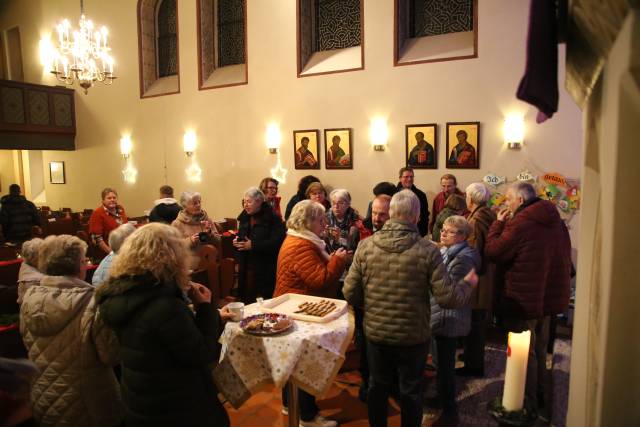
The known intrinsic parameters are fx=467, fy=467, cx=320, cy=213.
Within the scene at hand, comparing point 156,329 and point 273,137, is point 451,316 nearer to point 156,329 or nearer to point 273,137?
point 156,329

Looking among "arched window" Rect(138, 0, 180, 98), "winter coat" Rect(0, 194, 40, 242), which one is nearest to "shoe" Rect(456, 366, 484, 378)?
"winter coat" Rect(0, 194, 40, 242)

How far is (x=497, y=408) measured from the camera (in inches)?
70.7

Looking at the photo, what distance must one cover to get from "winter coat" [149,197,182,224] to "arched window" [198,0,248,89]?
5.13m

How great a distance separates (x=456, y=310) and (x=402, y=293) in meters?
Result: 0.97

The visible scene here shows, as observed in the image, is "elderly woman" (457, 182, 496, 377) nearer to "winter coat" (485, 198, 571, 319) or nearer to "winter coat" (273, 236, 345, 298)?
"winter coat" (485, 198, 571, 319)

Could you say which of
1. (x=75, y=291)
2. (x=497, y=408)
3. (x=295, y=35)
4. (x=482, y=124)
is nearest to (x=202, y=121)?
(x=295, y=35)

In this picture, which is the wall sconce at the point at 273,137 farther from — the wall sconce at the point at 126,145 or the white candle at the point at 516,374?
the white candle at the point at 516,374

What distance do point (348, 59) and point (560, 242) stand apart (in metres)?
5.94

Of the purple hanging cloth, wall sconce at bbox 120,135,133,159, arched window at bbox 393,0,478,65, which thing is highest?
arched window at bbox 393,0,478,65

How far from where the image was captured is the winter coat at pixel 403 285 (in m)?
2.76

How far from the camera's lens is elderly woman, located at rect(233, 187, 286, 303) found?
15.5 feet

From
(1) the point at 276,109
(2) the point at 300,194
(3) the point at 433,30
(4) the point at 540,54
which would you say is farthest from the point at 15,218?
(4) the point at 540,54

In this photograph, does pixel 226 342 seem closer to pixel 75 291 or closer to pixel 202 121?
pixel 75 291

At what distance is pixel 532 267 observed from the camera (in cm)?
344
